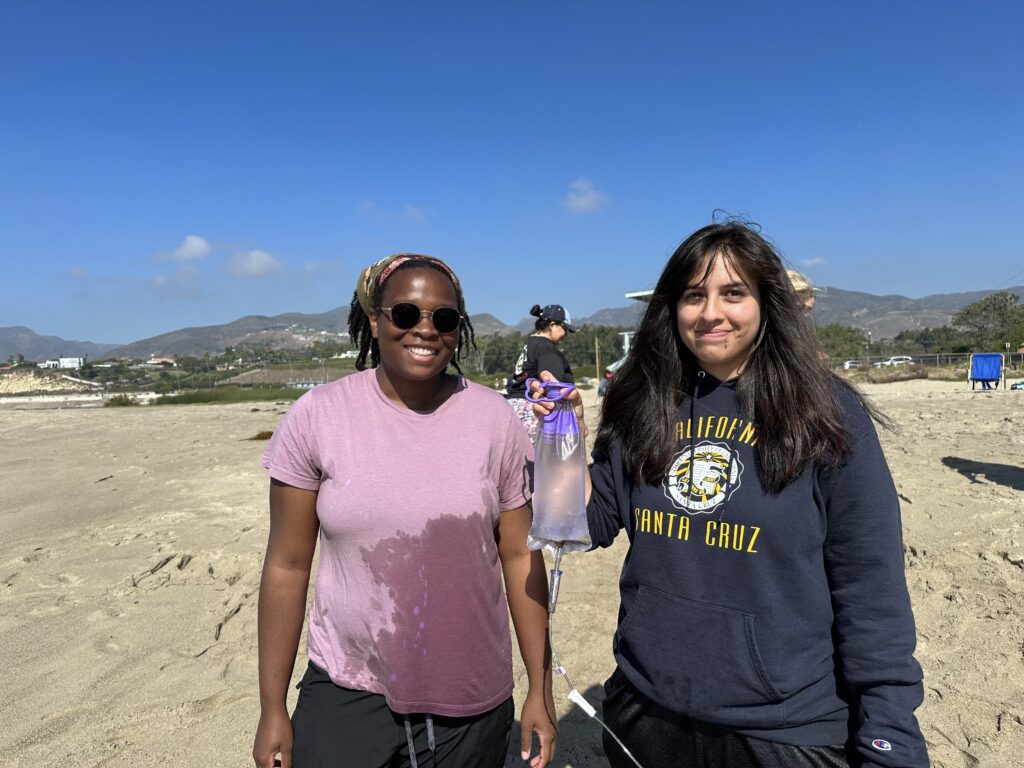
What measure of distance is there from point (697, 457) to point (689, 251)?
54 cm

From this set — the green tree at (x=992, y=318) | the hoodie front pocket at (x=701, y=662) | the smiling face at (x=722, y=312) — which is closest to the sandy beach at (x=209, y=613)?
the hoodie front pocket at (x=701, y=662)

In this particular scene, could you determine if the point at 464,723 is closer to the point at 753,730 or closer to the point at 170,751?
the point at 753,730

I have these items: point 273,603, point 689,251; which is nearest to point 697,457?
point 689,251

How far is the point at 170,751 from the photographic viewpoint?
9.80 feet

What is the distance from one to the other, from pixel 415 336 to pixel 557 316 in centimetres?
425

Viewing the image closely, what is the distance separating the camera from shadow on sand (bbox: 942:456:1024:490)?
263 inches

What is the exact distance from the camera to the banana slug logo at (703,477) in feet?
4.83

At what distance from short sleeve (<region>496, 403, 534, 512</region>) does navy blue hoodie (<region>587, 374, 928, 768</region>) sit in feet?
1.41

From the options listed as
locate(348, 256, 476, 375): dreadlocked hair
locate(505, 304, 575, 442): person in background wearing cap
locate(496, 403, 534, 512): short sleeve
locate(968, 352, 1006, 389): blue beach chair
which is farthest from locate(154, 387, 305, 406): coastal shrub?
locate(496, 403, 534, 512): short sleeve

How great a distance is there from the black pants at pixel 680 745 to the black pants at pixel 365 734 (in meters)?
0.38

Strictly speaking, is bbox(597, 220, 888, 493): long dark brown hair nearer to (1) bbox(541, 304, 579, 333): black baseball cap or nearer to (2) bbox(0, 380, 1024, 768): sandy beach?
(2) bbox(0, 380, 1024, 768): sandy beach

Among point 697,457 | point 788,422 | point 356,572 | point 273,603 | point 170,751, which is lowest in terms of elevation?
point 170,751

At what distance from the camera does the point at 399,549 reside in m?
1.55

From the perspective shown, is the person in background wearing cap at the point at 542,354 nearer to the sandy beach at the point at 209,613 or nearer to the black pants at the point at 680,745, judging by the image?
the sandy beach at the point at 209,613
